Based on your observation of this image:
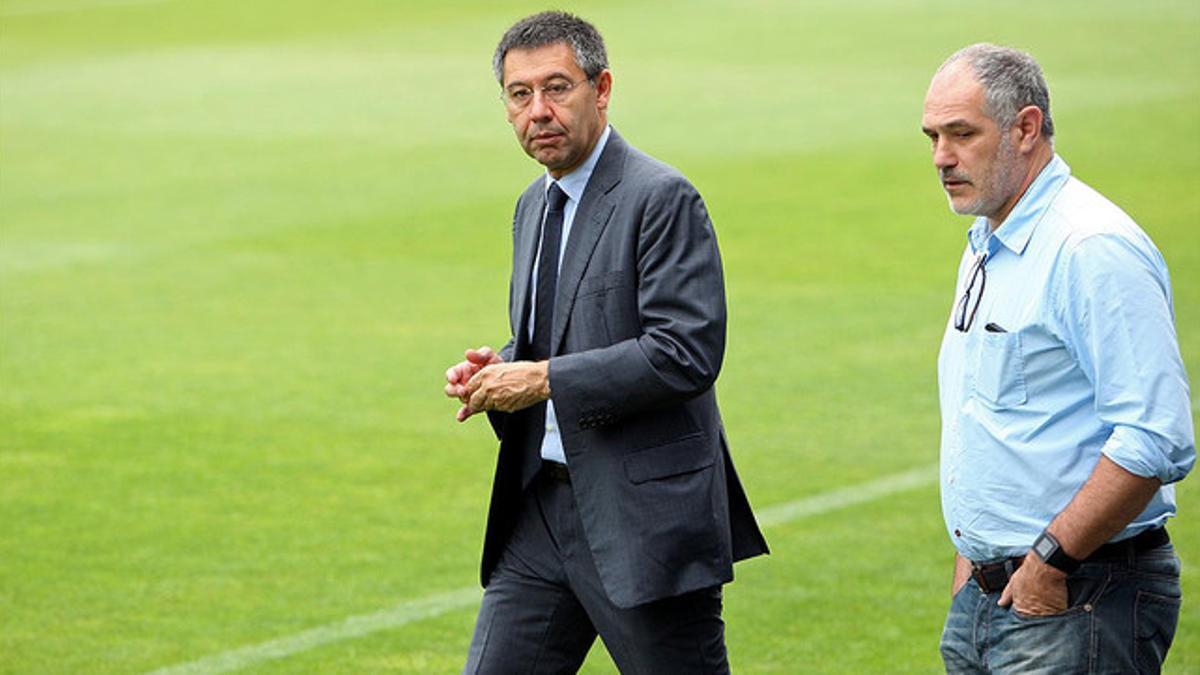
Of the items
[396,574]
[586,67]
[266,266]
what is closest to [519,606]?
[586,67]

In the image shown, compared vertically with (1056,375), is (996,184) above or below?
above

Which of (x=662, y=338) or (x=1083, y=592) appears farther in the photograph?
(x=662, y=338)

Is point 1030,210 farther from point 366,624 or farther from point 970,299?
point 366,624

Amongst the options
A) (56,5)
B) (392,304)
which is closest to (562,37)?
(392,304)

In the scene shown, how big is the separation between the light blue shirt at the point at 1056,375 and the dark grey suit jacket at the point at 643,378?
0.62m

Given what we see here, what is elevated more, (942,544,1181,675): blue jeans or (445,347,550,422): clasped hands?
(445,347,550,422): clasped hands

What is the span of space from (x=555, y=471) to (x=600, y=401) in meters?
0.41

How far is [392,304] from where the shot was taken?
1527cm

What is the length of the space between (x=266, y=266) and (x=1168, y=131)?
35.7 feet

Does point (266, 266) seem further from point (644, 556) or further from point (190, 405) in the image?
point (644, 556)

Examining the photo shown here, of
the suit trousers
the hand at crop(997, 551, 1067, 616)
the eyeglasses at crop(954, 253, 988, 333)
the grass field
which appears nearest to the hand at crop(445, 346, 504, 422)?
the suit trousers

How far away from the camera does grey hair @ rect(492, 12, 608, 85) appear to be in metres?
5.46

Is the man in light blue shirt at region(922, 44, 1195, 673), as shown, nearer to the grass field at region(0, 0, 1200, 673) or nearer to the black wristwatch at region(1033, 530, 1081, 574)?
the black wristwatch at region(1033, 530, 1081, 574)

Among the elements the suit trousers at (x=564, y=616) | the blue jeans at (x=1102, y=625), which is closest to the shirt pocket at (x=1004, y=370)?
the blue jeans at (x=1102, y=625)
